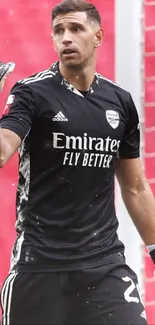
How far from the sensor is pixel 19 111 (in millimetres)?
3494

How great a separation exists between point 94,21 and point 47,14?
33.8 inches

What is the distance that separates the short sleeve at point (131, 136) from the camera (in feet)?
13.0

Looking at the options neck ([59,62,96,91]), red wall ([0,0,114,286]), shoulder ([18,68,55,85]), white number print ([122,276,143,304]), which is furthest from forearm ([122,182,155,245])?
red wall ([0,0,114,286])

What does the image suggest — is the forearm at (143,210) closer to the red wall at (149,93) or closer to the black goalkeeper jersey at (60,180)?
the black goalkeeper jersey at (60,180)

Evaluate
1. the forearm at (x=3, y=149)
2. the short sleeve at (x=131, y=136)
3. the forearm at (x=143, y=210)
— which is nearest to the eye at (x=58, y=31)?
the short sleeve at (x=131, y=136)

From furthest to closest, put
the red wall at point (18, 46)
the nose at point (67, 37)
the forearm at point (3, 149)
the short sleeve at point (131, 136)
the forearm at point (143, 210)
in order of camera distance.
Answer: the red wall at point (18, 46) → the forearm at point (143, 210) → the short sleeve at point (131, 136) → the nose at point (67, 37) → the forearm at point (3, 149)

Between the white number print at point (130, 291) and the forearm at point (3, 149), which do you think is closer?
the forearm at point (3, 149)

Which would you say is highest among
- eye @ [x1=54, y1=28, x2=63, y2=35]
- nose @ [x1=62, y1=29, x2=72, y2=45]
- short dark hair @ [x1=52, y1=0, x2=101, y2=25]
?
short dark hair @ [x1=52, y1=0, x2=101, y2=25]

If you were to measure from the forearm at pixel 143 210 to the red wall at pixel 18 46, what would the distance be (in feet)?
2.97

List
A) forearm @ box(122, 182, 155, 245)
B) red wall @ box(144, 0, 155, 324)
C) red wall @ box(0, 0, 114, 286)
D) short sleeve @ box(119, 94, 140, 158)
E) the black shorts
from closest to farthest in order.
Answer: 1. the black shorts
2. short sleeve @ box(119, 94, 140, 158)
3. forearm @ box(122, 182, 155, 245)
4. red wall @ box(0, 0, 114, 286)
5. red wall @ box(144, 0, 155, 324)

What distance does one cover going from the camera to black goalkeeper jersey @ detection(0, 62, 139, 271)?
3625 mm

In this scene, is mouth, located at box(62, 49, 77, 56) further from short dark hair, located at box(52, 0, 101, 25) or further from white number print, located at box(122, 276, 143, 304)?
white number print, located at box(122, 276, 143, 304)

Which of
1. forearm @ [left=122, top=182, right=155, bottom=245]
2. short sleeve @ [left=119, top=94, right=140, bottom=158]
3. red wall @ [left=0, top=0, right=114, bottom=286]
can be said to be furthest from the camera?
red wall @ [left=0, top=0, right=114, bottom=286]

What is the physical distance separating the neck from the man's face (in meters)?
0.03
